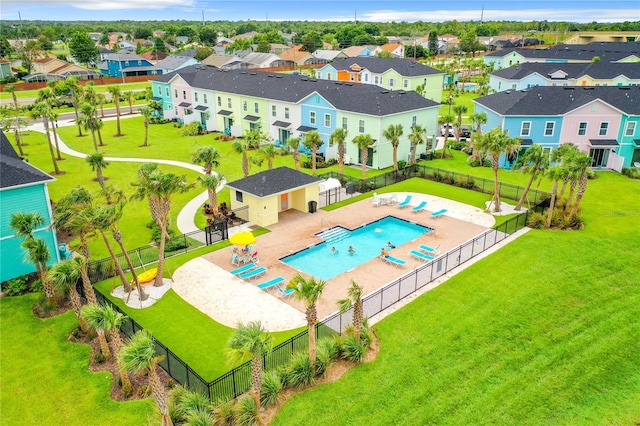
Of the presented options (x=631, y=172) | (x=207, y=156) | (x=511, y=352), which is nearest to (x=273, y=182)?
(x=207, y=156)

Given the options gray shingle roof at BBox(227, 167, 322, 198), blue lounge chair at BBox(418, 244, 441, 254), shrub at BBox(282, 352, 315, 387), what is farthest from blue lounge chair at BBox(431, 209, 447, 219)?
shrub at BBox(282, 352, 315, 387)

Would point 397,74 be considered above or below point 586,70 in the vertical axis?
below

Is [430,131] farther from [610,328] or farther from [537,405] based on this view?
[537,405]

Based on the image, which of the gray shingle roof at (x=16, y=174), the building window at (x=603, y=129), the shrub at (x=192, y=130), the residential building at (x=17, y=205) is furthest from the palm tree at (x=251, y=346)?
the shrub at (x=192, y=130)

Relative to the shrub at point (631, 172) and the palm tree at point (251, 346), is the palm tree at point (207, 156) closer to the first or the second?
the palm tree at point (251, 346)

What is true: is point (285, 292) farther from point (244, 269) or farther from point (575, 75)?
point (575, 75)
